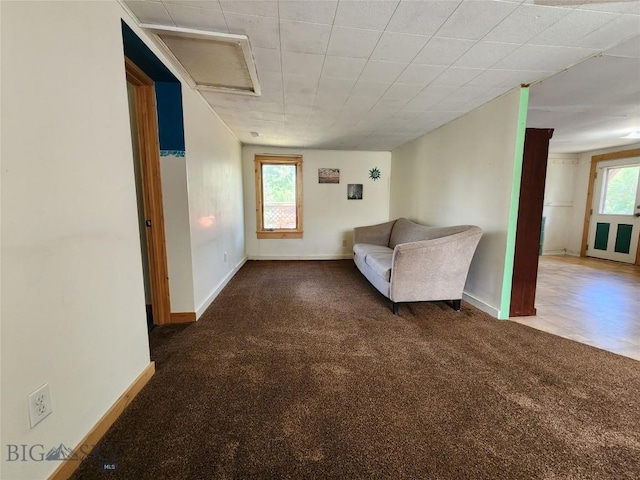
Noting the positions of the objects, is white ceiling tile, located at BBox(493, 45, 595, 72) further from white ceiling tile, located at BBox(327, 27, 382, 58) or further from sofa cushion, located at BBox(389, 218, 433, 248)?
sofa cushion, located at BBox(389, 218, 433, 248)

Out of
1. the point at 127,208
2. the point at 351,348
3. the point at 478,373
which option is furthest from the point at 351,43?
the point at 478,373

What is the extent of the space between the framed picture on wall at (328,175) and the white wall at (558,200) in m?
4.59

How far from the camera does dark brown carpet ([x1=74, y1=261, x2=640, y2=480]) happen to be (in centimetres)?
109

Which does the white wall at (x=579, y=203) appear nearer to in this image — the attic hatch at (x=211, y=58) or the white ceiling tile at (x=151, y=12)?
the attic hatch at (x=211, y=58)

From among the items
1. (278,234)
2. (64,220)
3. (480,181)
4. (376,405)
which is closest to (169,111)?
(64,220)

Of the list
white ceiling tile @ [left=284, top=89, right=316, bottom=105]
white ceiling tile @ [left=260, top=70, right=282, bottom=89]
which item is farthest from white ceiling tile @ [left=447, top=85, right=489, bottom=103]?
white ceiling tile @ [left=260, top=70, right=282, bottom=89]

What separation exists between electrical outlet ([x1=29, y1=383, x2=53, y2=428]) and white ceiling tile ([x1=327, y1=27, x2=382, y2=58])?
2197 millimetres

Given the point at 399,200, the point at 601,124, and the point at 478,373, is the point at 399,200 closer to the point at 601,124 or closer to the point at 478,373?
the point at 601,124

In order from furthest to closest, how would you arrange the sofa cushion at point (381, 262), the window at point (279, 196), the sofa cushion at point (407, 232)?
the window at point (279, 196)
the sofa cushion at point (407, 232)
the sofa cushion at point (381, 262)

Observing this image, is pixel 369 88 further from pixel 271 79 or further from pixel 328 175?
pixel 328 175

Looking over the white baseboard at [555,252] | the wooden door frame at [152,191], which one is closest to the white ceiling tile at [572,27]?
the wooden door frame at [152,191]

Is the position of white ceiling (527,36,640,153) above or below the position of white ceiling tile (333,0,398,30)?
above

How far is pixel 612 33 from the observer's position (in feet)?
5.17

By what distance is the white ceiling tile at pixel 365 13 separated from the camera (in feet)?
4.46
